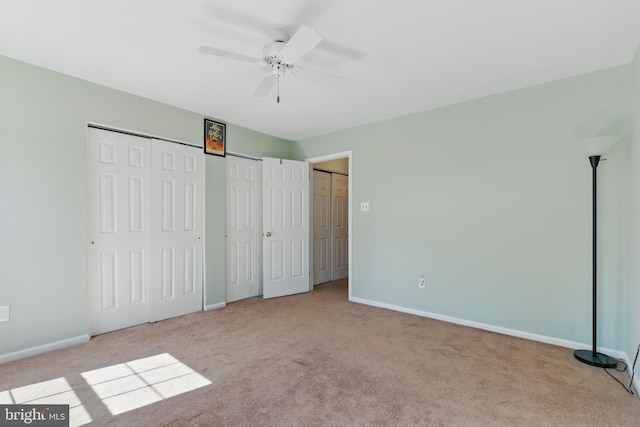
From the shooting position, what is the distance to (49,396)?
6.43 ft

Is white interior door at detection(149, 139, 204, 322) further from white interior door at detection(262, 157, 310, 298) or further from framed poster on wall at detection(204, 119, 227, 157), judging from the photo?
white interior door at detection(262, 157, 310, 298)

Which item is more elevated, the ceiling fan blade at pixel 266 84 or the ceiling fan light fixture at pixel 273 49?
the ceiling fan light fixture at pixel 273 49

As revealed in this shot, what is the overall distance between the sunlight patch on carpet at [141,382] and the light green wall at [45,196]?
81cm

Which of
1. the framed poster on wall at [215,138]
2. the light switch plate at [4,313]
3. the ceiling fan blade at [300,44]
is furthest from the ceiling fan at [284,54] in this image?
the light switch plate at [4,313]

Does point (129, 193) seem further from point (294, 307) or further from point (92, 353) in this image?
point (294, 307)

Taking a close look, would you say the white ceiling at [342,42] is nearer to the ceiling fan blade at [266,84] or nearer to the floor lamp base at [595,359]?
the ceiling fan blade at [266,84]

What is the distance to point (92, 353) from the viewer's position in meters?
2.59

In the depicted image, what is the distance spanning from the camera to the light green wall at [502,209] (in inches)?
103

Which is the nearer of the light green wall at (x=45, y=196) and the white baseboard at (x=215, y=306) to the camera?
the light green wall at (x=45, y=196)

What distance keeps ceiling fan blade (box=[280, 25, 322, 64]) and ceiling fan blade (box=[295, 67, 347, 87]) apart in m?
0.18

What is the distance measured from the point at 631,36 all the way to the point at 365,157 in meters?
2.58

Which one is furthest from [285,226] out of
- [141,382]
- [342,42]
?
[342,42]

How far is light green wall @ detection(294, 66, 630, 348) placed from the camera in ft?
8.59

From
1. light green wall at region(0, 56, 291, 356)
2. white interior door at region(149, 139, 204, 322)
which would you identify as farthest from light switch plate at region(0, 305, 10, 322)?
white interior door at region(149, 139, 204, 322)
